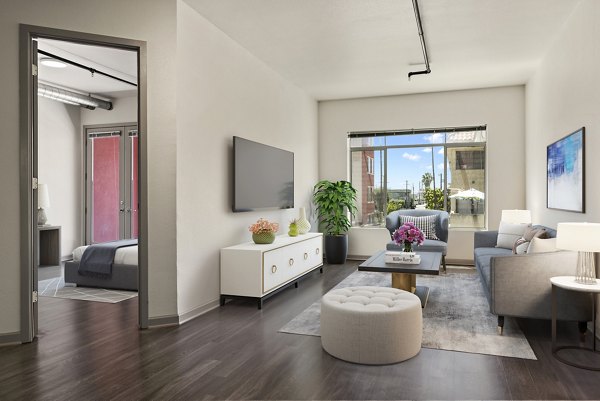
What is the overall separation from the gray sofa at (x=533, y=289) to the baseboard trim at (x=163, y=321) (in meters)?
2.64

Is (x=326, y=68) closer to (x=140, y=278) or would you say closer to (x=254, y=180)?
(x=254, y=180)

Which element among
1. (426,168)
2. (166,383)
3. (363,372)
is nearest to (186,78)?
(166,383)

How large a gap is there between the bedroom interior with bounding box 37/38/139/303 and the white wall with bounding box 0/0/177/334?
2.37m

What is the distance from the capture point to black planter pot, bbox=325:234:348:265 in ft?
23.8

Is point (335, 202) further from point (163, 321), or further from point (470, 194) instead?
point (163, 321)

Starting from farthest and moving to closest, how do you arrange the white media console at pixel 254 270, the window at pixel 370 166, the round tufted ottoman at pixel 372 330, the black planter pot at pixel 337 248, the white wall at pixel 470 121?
1. the window at pixel 370 166
2. the black planter pot at pixel 337 248
3. the white wall at pixel 470 121
4. the white media console at pixel 254 270
5. the round tufted ottoman at pixel 372 330

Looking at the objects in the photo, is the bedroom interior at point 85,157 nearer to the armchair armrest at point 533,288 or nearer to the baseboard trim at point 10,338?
the baseboard trim at point 10,338

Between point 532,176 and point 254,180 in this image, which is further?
point 532,176

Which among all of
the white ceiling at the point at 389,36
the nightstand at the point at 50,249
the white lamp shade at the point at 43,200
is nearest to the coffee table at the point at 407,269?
the white ceiling at the point at 389,36

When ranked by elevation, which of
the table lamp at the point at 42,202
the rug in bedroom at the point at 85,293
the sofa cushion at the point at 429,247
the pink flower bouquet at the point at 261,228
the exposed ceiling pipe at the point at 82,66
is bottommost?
the rug in bedroom at the point at 85,293

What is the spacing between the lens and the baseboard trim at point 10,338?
10.9 feet

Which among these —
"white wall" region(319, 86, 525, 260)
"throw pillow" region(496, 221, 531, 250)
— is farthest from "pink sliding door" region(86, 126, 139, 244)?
"throw pillow" region(496, 221, 531, 250)

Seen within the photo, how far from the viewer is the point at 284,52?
17.4 feet

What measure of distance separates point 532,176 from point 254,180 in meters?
3.99
